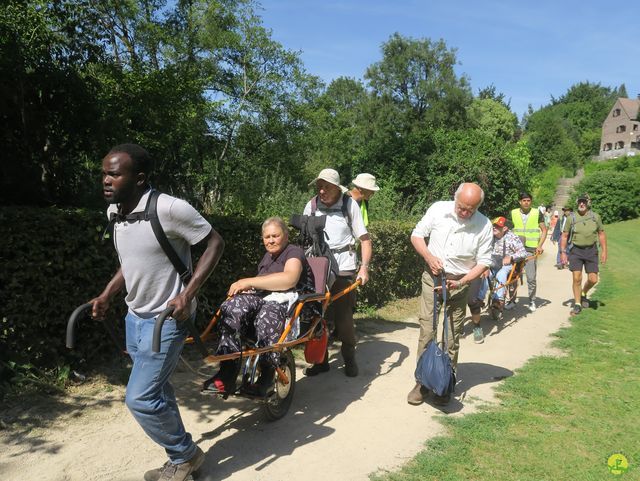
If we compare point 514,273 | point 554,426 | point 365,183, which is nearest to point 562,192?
point 514,273

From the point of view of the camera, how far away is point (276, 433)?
4145 millimetres

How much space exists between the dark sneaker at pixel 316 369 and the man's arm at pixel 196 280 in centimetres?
282

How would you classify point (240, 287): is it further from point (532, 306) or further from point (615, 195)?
point (615, 195)

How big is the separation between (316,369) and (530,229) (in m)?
5.84

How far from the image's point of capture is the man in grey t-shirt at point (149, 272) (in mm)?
2930

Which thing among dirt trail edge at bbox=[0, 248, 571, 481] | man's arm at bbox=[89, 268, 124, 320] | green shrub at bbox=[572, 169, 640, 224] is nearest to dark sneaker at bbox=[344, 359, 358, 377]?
dirt trail edge at bbox=[0, 248, 571, 481]

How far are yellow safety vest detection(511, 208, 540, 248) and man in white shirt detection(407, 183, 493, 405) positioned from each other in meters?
5.07

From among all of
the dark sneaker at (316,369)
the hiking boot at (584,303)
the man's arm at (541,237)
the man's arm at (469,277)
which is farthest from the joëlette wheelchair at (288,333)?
the hiking boot at (584,303)

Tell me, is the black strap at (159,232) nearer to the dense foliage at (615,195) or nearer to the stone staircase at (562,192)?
the dense foliage at (615,195)

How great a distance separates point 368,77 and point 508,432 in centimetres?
5169

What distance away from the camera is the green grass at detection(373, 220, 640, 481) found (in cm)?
373

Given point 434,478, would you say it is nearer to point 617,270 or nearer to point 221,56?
point 617,270

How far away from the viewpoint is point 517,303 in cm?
1030

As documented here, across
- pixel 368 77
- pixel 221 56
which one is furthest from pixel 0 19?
pixel 368 77
